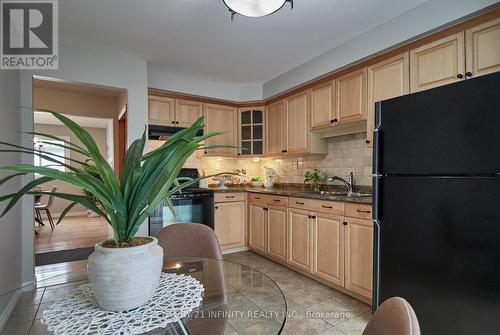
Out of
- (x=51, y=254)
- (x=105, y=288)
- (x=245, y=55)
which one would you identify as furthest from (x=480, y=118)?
(x=51, y=254)

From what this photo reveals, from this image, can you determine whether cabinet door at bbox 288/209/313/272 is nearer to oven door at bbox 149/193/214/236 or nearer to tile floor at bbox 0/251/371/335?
tile floor at bbox 0/251/371/335

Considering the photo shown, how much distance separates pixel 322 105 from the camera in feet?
9.95

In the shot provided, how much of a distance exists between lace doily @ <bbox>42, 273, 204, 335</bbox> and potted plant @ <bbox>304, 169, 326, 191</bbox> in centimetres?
252

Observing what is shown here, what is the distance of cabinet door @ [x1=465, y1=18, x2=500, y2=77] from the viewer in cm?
172

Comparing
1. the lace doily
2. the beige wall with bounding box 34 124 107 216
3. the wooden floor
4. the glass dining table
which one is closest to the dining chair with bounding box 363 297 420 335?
the glass dining table

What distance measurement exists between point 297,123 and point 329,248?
5.36 ft

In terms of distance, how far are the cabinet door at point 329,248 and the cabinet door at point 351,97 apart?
3.44ft

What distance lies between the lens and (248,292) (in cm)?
122

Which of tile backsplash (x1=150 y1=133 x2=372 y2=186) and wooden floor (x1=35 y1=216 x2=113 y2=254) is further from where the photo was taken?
wooden floor (x1=35 y1=216 x2=113 y2=254)

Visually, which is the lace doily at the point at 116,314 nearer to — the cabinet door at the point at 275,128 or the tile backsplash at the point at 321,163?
the tile backsplash at the point at 321,163

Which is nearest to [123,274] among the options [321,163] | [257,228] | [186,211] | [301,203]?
[301,203]

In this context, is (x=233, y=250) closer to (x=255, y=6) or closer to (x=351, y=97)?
(x=351, y=97)

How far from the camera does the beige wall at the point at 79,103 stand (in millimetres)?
4480

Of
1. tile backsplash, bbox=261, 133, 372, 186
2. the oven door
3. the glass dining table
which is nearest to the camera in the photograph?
the glass dining table
